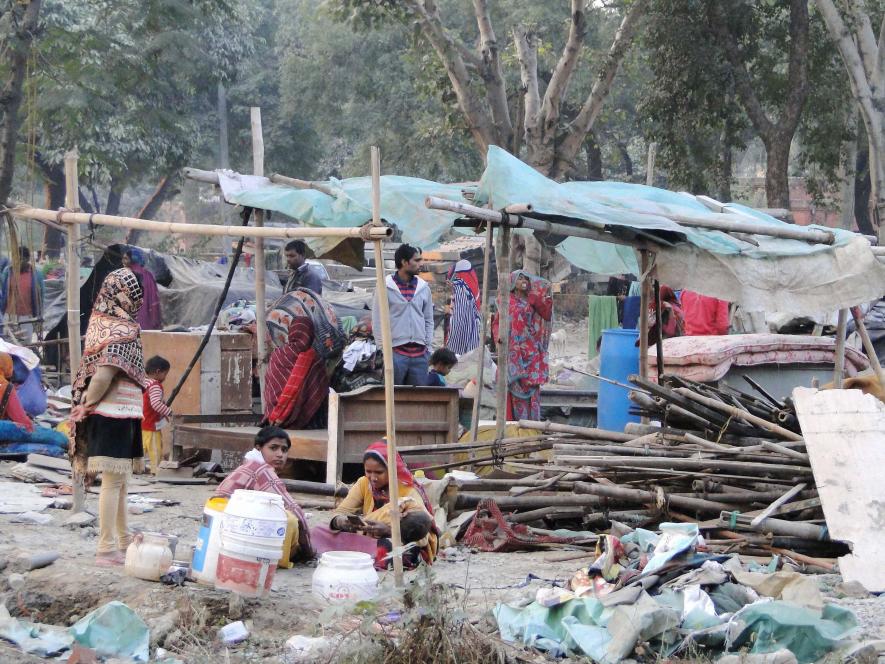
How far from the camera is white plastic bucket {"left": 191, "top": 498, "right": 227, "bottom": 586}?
17.5 ft

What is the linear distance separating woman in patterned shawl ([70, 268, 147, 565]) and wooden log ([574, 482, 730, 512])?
267 cm

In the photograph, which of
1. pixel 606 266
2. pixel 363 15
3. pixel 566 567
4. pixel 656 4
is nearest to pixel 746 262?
pixel 606 266

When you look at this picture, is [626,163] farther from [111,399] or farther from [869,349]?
[111,399]

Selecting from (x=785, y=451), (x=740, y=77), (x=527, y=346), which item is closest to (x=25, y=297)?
(x=527, y=346)

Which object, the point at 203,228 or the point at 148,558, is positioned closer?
Answer: the point at 148,558

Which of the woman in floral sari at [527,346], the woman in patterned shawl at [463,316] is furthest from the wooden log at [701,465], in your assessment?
the woman in patterned shawl at [463,316]

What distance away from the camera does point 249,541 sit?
5141 millimetres

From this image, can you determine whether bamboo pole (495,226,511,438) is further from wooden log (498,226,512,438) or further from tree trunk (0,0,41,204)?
tree trunk (0,0,41,204)

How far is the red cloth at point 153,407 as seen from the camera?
353 inches

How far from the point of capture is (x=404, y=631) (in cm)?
432

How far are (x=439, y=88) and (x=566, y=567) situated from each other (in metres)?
11.6

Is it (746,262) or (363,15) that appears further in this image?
(363,15)

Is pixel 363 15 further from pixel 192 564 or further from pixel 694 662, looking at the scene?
pixel 694 662

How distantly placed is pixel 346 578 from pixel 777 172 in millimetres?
13924
